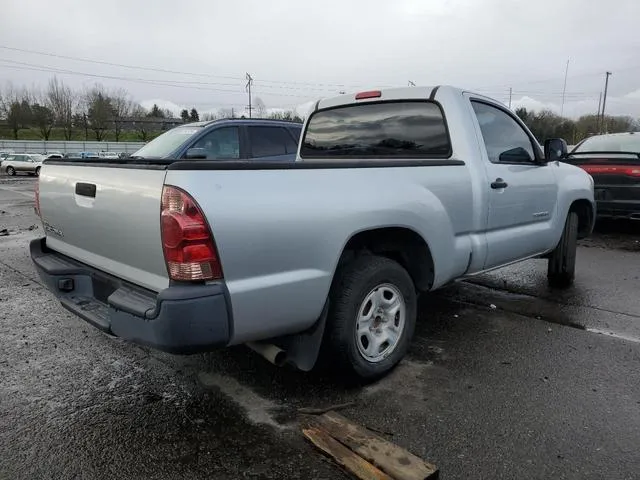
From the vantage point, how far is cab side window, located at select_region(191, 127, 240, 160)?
26.6 feet

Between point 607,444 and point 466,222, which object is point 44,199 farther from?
point 607,444

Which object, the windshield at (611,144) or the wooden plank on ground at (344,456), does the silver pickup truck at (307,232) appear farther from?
the windshield at (611,144)

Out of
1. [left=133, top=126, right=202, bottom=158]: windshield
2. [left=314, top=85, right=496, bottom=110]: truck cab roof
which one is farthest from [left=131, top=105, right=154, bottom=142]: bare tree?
[left=314, top=85, right=496, bottom=110]: truck cab roof

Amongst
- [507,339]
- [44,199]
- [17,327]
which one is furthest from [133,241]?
[507,339]

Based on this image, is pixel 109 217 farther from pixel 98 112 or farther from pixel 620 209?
pixel 98 112

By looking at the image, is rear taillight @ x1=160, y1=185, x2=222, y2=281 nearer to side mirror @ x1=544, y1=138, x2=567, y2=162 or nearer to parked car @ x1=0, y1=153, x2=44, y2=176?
side mirror @ x1=544, y1=138, x2=567, y2=162

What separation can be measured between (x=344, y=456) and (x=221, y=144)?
6560 millimetres

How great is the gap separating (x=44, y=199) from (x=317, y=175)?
81.6 inches

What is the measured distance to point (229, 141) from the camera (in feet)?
27.4

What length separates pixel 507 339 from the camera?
13.8 feet

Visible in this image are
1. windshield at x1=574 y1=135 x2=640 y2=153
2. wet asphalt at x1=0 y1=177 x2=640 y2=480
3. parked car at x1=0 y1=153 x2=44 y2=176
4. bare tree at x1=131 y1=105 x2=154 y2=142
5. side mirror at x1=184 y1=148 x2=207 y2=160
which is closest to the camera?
wet asphalt at x1=0 y1=177 x2=640 y2=480

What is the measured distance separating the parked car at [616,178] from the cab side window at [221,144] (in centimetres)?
→ 533

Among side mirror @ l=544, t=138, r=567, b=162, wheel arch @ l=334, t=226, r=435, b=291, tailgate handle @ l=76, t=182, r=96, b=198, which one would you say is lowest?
wheel arch @ l=334, t=226, r=435, b=291

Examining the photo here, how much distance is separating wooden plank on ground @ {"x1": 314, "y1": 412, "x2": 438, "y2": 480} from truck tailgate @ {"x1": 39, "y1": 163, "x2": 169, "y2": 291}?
119cm
